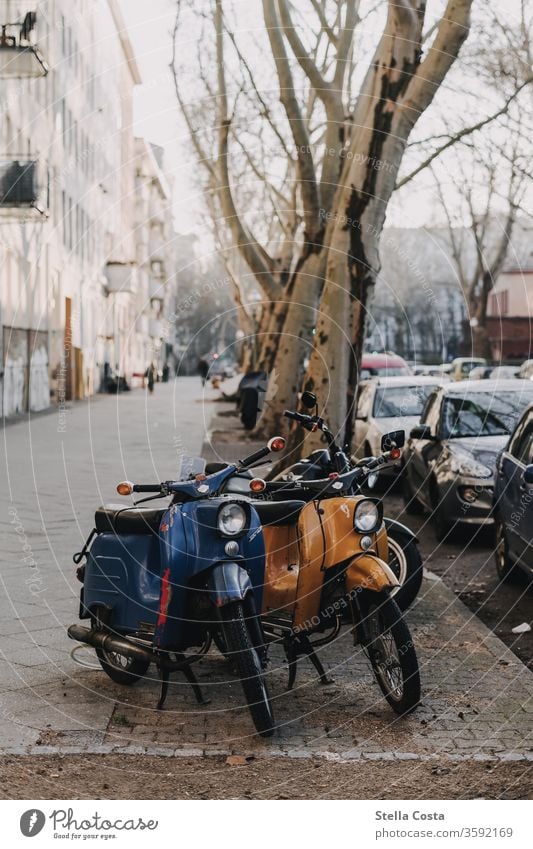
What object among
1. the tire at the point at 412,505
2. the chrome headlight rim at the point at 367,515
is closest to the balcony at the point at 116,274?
the tire at the point at 412,505

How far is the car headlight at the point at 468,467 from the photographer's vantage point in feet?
36.0

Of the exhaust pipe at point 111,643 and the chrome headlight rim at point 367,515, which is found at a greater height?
the chrome headlight rim at point 367,515

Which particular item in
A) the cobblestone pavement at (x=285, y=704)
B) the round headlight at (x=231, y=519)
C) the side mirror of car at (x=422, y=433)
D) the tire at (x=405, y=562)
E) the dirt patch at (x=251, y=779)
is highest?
the round headlight at (x=231, y=519)

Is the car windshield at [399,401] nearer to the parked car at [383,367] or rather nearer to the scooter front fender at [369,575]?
the scooter front fender at [369,575]

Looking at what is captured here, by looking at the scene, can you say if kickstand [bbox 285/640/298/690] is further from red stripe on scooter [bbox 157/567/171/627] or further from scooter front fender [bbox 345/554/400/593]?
red stripe on scooter [bbox 157/567/171/627]

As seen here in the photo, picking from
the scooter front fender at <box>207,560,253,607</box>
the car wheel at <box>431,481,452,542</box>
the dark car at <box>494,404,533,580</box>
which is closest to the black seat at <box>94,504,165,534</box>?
the scooter front fender at <box>207,560,253,607</box>

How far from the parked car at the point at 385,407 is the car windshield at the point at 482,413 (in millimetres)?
3116

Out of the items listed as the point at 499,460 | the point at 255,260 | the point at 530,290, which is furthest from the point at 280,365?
the point at 530,290

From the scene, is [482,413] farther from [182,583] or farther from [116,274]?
[116,274]

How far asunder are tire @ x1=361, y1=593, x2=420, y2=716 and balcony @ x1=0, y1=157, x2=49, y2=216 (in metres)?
20.0

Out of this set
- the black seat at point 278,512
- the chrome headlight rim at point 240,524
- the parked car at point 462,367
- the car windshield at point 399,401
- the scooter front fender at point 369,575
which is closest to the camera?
the chrome headlight rim at point 240,524

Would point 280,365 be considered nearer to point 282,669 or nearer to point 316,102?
point 316,102

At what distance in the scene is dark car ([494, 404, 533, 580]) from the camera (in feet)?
27.2
